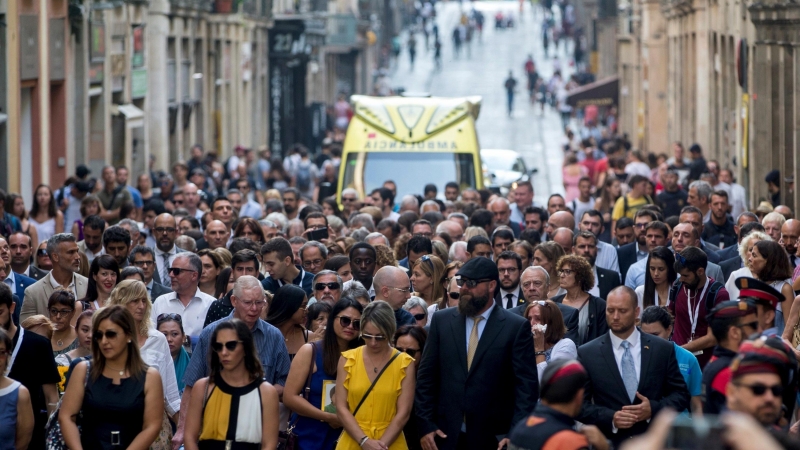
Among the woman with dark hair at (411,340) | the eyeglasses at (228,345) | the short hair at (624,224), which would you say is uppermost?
the short hair at (624,224)

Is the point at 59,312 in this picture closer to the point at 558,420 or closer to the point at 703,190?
the point at 558,420

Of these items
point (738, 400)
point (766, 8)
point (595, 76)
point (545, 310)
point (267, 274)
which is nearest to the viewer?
point (738, 400)

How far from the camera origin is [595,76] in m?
61.5

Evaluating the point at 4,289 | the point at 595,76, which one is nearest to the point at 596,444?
the point at 4,289

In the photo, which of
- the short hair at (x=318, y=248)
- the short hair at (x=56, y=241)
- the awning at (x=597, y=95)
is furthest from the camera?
the awning at (x=597, y=95)

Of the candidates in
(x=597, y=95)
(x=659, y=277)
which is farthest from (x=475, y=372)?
(x=597, y=95)

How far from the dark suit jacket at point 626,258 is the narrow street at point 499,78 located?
73.6 ft

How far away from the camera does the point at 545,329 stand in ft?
30.6

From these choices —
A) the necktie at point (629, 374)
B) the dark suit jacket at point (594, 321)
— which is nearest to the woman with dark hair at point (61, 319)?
the dark suit jacket at point (594, 321)

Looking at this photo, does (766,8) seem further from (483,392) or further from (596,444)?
(596,444)

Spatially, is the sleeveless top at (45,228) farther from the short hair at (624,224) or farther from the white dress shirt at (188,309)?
the short hair at (624,224)

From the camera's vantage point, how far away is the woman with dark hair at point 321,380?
8.78m

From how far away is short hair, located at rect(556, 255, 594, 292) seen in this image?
10555 millimetres

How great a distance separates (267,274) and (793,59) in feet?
38.3
